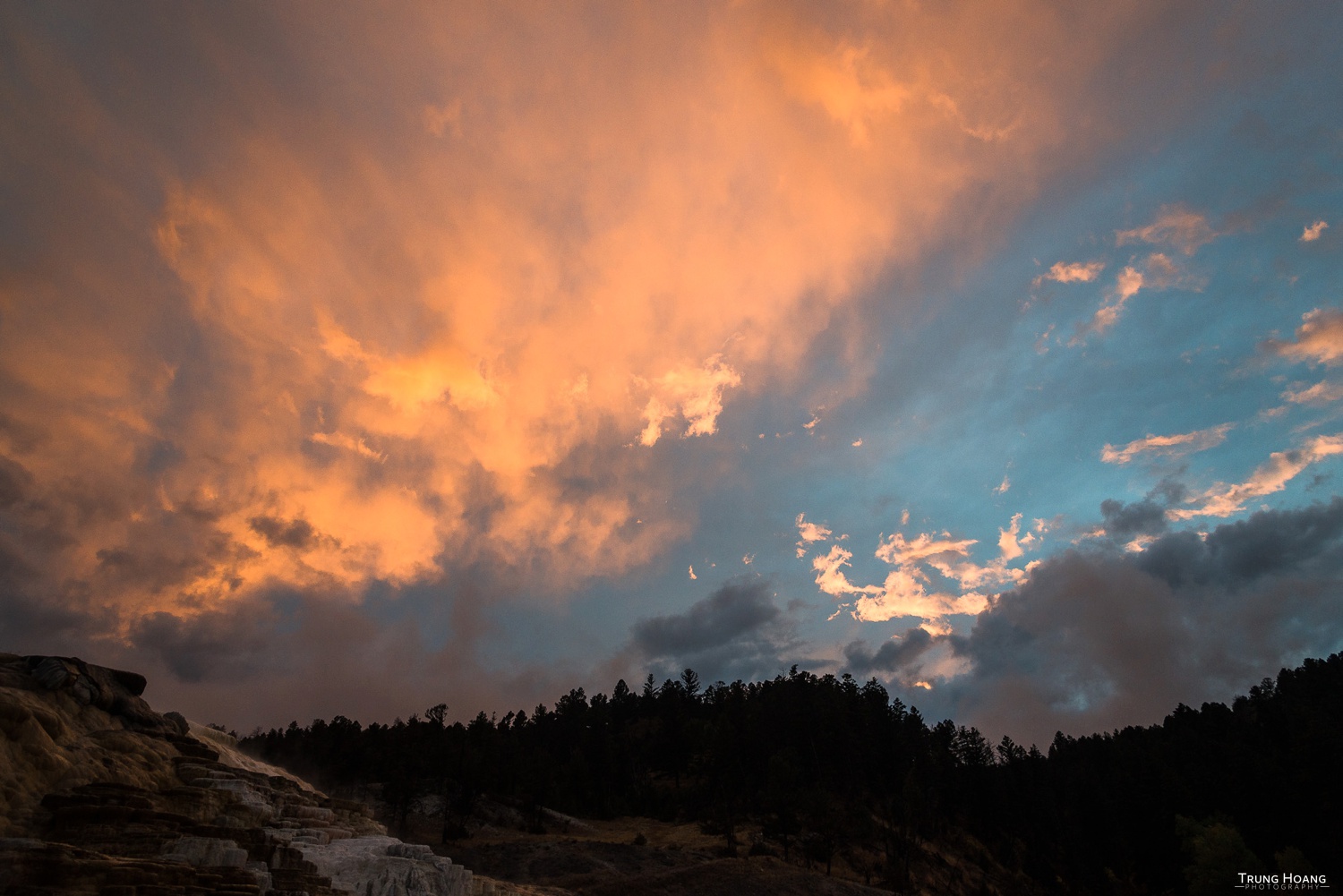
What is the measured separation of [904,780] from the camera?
113312mm

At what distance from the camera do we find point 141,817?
86.1ft

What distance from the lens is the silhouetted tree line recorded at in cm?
8369

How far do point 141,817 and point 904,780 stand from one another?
115m

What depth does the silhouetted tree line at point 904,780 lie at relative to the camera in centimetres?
8369

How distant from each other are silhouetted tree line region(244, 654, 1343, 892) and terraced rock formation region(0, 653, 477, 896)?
58614mm

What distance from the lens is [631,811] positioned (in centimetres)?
10994

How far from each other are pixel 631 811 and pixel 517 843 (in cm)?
3959

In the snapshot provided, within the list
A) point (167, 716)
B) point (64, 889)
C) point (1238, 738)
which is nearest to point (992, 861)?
point (1238, 738)

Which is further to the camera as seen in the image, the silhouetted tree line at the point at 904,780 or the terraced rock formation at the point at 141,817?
the silhouetted tree line at the point at 904,780

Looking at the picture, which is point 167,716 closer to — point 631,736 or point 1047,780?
point 631,736

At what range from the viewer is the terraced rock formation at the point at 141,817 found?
20.8 m

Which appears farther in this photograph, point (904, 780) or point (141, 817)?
point (904, 780)

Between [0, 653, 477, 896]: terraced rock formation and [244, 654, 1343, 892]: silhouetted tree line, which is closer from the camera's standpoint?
[0, 653, 477, 896]: terraced rock formation

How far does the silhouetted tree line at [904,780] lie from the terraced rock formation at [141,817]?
58.6 m
